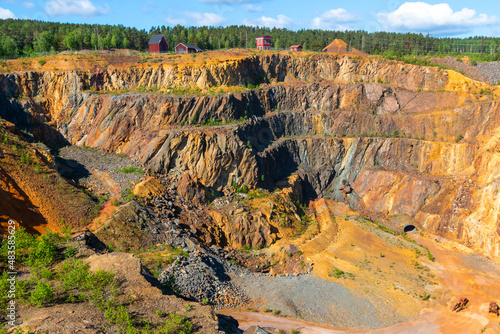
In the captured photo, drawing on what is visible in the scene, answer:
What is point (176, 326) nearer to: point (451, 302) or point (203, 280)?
point (203, 280)

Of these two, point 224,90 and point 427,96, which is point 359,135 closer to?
point 427,96

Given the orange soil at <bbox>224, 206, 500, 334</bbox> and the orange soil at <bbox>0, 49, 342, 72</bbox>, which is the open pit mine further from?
the orange soil at <bbox>0, 49, 342, 72</bbox>

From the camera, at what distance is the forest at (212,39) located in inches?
2378

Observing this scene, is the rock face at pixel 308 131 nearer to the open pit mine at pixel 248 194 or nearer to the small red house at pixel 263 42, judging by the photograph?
the open pit mine at pixel 248 194

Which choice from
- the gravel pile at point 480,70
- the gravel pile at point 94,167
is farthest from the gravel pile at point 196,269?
the gravel pile at point 480,70

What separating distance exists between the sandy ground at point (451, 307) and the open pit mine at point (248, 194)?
15cm

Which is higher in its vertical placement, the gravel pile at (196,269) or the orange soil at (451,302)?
the gravel pile at (196,269)

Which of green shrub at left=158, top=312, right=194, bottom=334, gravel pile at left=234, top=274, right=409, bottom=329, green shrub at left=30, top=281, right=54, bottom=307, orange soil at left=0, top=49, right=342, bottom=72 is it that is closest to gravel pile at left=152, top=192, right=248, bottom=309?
gravel pile at left=234, top=274, right=409, bottom=329

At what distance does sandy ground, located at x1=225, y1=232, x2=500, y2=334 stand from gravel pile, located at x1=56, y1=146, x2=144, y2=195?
16758 mm

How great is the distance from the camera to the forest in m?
60.4

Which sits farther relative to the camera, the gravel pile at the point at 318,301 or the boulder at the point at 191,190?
the boulder at the point at 191,190

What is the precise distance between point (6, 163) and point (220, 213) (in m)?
16.9

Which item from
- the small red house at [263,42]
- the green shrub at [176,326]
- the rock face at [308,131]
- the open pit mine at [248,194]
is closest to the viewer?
the green shrub at [176,326]

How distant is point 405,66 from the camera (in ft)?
171
